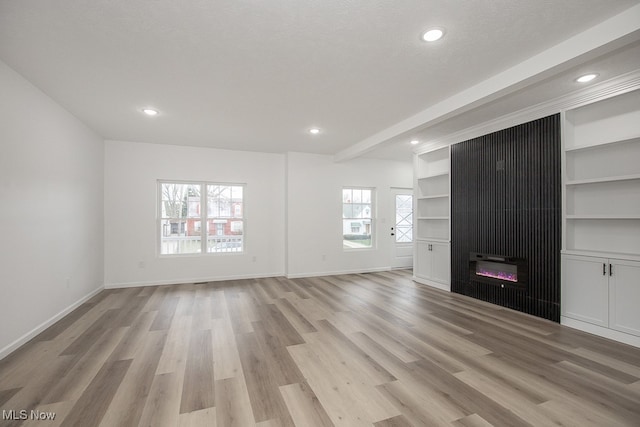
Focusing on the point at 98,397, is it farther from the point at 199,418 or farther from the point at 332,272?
the point at 332,272

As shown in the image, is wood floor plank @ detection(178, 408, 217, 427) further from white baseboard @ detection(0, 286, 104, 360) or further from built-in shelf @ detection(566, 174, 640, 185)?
built-in shelf @ detection(566, 174, 640, 185)

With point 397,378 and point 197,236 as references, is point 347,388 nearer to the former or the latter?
point 397,378

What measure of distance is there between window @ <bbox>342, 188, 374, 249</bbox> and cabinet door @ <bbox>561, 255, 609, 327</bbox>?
13.2ft

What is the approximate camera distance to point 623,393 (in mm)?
2061

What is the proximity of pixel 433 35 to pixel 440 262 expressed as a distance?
4076mm

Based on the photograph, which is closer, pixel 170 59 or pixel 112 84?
pixel 170 59

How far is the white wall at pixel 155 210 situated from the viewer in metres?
5.25

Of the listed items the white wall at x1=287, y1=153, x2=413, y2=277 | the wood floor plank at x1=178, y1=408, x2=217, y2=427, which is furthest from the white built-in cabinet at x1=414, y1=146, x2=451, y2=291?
the wood floor plank at x1=178, y1=408, x2=217, y2=427

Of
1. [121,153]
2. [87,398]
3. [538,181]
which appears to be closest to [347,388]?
[87,398]

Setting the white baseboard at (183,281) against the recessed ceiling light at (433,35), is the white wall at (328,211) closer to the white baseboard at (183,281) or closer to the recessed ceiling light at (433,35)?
the white baseboard at (183,281)

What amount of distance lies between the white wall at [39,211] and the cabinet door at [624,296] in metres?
6.08

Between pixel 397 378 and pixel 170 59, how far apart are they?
3.38 meters

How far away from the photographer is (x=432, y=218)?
5.47m

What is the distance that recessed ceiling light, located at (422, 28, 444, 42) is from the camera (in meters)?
2.14
